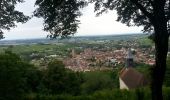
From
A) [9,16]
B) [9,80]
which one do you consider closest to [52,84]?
[9,80]

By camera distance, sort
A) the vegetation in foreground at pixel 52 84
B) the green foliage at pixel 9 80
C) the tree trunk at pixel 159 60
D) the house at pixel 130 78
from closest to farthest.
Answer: the tree trunk at pixel 159 60, the vegetation in foreground at pixel 52 84, the green foliage at pixel 9 80, the house at pixel 130 78

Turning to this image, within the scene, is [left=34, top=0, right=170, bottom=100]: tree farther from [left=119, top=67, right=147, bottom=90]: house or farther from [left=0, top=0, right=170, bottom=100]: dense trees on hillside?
[left=119, top=67, right=147, bottom=90]: house

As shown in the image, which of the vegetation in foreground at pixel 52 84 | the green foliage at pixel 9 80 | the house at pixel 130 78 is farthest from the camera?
the house at pixel 130 78

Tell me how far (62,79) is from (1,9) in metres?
47.1

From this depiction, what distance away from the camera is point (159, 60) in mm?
12719

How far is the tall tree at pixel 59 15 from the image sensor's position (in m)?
12.8

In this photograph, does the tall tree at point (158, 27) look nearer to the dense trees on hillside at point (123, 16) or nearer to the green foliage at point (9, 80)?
the dense trees on hillside at point (123, 16)

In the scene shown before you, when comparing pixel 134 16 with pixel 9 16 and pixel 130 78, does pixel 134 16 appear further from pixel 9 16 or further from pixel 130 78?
pixel 130 78

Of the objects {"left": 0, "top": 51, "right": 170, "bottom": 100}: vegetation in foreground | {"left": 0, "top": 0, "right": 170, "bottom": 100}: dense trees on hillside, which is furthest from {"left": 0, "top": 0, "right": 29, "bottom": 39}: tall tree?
{"left": 0, "top": 51, "right": 170, "bottom": 100}: vegetation in foreground

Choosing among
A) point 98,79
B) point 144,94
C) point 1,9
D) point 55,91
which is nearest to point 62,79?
point 55,91

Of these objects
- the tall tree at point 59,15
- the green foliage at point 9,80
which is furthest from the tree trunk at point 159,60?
the green foliage at point 9,80

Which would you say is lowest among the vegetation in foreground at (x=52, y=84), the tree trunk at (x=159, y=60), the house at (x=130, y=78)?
the house at (x=130, y=78)

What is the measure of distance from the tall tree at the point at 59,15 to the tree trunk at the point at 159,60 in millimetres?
2371

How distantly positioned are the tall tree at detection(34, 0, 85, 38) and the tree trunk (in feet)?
7.78
